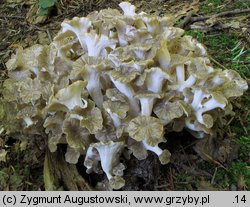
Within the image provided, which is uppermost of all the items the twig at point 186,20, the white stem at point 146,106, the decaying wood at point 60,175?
the white stem at point 146,106

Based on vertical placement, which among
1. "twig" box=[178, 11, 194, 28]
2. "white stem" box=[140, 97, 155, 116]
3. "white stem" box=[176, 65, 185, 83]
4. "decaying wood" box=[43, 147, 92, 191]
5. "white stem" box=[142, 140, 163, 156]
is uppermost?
"white stem" box=[176, 65, 185, 83]

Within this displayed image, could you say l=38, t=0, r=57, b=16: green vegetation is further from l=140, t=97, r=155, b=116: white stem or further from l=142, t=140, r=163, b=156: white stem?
l=142, t=140, r=163, b=156: white stem

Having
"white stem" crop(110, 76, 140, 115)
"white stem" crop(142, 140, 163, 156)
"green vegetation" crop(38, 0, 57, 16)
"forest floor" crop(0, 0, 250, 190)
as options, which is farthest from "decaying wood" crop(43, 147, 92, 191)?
"green vegetation" crop(38, 0, 57, 16)

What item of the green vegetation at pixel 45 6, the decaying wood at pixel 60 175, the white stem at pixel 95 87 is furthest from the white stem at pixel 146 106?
the green vegetation at pixel 45 6

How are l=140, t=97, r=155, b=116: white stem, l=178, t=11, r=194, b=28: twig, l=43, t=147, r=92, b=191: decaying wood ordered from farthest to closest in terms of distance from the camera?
l=178, t=11, r=194, b=28: twig
l=43, t=147, r=92, b=191: decaying wood
l=140, t=97, r=155, b=116: white stem

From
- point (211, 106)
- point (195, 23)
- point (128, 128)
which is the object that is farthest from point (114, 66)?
point (195, 23)

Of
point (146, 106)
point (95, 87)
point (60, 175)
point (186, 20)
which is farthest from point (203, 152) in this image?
point (186, 20)

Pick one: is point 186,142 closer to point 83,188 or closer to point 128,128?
point 128,128

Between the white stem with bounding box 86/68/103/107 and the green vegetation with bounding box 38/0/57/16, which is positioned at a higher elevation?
the white stem with bounding box 86/68/103/107

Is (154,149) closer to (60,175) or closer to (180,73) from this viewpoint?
(180,73)

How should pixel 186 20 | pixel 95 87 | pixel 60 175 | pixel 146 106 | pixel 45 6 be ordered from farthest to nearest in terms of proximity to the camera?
pixel 45 6, pixel 186 20, pixel 60 175, pixel 95 87, pixel 146 106

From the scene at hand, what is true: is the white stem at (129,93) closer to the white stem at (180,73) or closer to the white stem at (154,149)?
the white stem at (154,149)
